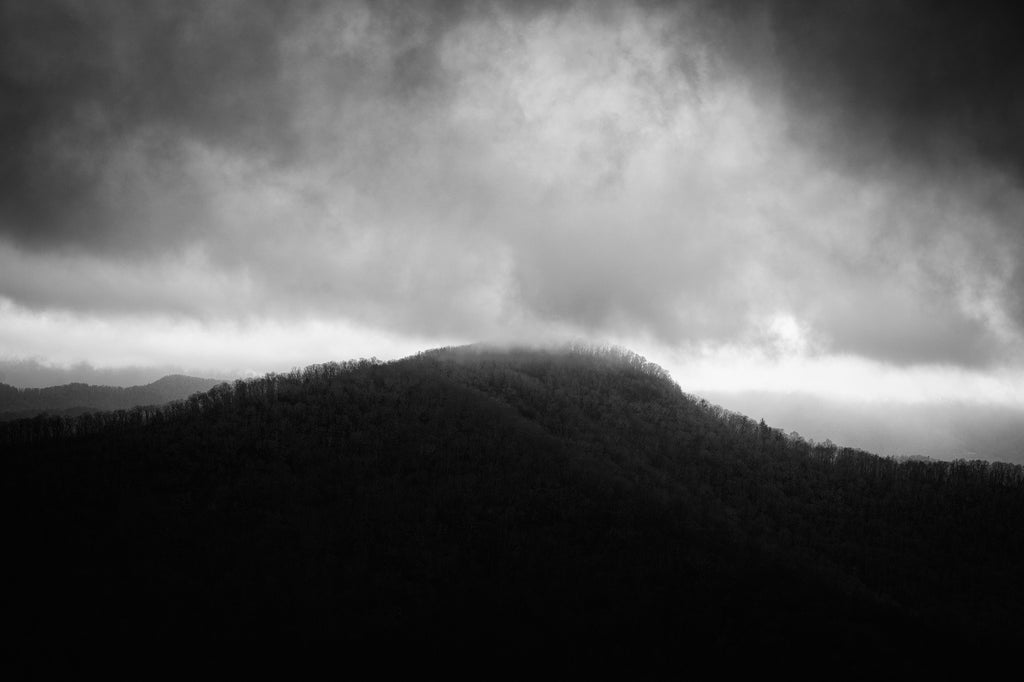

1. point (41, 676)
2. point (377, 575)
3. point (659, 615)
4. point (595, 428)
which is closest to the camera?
point (41, 676)

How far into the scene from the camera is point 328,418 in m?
30.1

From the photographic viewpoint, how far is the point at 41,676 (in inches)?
403

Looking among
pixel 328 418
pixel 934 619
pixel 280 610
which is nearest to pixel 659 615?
pixel 280 610

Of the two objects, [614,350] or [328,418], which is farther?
[614,350]

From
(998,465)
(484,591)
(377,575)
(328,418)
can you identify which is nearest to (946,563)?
(998,465)

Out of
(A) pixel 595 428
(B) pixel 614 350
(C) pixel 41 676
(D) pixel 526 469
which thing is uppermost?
(B) pixel 614 350

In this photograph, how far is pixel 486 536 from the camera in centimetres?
2011

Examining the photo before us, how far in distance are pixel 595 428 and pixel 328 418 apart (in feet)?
67.2

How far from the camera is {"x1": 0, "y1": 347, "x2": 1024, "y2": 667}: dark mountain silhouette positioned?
1337cm

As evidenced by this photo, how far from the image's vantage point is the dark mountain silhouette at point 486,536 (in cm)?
1337

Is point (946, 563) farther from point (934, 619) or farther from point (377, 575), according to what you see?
point (377, 575)

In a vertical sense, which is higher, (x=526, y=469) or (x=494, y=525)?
(x=526, y=469)

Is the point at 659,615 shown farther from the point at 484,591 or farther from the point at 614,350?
the point at 614,350

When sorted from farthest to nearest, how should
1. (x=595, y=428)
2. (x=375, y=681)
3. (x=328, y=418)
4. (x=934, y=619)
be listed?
(x=595, y=428) < (x=328, y=418) < (x=934, y=619) < (x=375, y=681)
